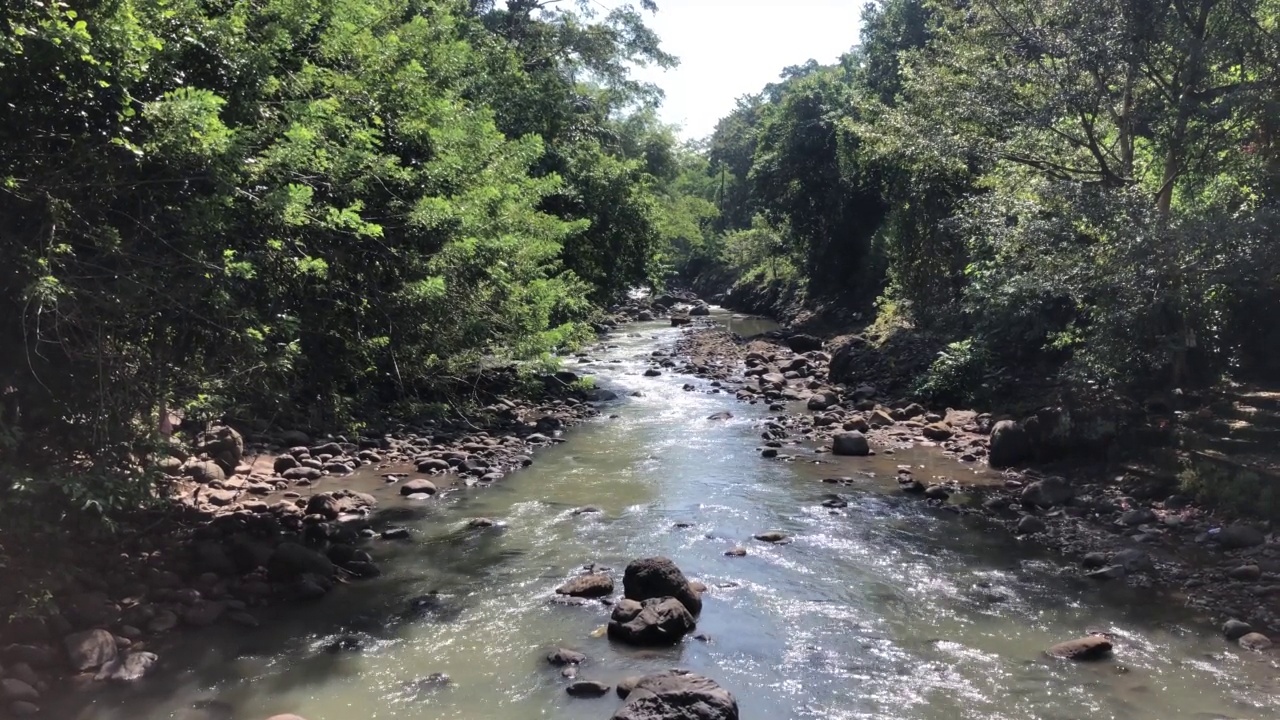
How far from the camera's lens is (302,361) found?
9.06 m

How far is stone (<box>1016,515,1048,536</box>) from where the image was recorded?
1057 centimetres

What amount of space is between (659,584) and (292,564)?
3.63 meters

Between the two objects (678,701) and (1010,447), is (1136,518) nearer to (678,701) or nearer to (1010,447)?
(1010,447)

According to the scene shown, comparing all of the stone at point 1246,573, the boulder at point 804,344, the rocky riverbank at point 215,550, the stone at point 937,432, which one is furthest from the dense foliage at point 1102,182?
the rocky riverbank at point 215,550

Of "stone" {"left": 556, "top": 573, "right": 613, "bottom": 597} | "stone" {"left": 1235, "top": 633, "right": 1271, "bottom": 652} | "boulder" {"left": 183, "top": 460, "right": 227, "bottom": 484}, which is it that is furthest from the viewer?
"boulder" {"left": 183, "top": 460, "right": 227, "bottom": 484}

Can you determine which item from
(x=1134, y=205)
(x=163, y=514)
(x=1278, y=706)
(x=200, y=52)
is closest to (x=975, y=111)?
(x=1134, y=205)

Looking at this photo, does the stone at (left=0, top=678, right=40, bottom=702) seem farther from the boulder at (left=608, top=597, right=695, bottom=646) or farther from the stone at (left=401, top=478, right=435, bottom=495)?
the stone at (left=401, top=478, right=435, bottom=495)

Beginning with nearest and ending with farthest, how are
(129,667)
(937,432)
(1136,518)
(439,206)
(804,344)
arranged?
(129,667) < (439,206) < (1136,518) < (937,432) < (804,344)

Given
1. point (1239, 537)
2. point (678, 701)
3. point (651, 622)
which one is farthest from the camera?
point (1239, 537)

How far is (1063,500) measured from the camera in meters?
11.6

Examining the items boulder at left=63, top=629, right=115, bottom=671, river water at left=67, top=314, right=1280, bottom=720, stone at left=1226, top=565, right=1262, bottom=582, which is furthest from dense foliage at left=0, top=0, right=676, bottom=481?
stone at left=1226, top=565, right=1262, bottom=582

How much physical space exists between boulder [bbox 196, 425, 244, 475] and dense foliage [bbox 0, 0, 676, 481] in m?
0.53

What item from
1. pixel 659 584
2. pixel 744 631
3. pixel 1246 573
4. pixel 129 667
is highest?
pixel 1246 573

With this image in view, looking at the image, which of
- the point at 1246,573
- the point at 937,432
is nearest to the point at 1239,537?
the point at 1246,573
